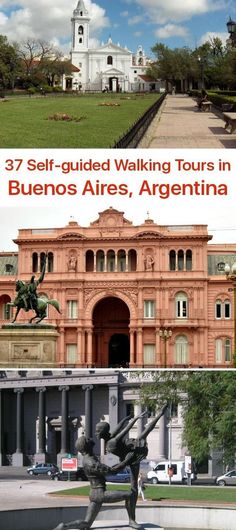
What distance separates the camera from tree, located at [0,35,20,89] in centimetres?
1543

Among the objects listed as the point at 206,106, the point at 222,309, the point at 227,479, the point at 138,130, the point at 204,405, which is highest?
the point at 206,106

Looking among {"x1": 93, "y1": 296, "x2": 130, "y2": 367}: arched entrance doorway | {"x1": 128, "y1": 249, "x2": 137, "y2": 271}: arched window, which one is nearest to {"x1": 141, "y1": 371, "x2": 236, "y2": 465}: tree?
{"x1": 93, "y1": 296, "x2": 130, "y2": 367}: arched entrance doorway

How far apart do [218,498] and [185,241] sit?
453 centimetres

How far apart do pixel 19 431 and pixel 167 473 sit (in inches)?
214

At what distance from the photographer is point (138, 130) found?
15.8m

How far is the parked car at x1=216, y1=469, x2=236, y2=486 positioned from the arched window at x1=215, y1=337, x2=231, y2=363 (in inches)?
88.6

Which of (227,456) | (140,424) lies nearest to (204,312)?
(227,456)

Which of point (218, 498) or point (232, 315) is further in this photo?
point (232, 315)

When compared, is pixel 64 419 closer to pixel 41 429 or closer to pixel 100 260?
pixel 41 429

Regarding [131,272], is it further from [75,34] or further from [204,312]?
[75,34]

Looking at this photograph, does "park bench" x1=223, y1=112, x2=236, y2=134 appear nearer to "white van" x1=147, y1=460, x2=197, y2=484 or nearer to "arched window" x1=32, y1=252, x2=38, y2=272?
"arched window" x1=32, y1=252, x2=38, y2=272

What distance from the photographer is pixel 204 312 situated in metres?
18.2

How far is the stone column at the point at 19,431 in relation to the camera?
24406mm

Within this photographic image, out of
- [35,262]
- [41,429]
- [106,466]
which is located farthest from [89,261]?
[106,466]
